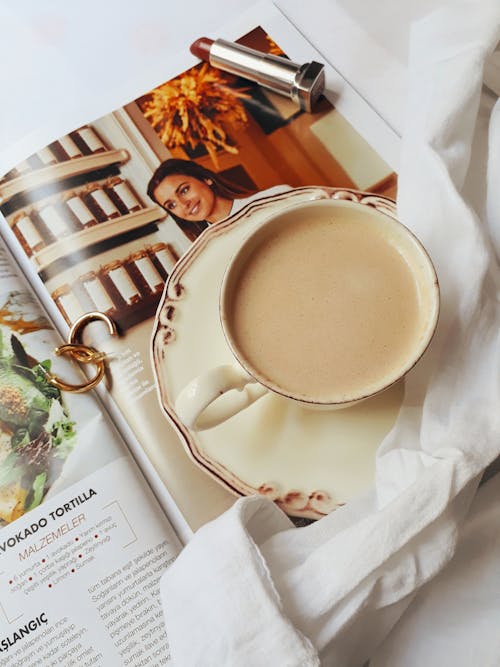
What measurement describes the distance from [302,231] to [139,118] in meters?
0.22

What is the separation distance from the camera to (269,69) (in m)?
0.54

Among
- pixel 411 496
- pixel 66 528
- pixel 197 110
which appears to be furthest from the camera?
pixel 197 110

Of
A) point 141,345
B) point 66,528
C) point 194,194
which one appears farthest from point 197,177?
point 66,528

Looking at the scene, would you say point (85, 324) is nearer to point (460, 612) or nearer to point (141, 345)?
point (141, 345)

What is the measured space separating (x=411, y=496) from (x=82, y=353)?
0.27 metres

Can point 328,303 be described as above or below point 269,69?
below

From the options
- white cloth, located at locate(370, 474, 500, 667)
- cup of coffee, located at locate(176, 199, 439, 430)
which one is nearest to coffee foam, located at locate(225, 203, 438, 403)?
cup of coffee, located at locate(176, 199, 439, 430)

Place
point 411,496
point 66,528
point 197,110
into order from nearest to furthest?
point 411,496
point 66,528
point 197,110

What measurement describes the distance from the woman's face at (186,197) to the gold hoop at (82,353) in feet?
0.35

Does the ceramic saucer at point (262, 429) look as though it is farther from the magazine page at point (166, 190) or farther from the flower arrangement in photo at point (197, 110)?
the flower arrangement in photo at point (197, 110)

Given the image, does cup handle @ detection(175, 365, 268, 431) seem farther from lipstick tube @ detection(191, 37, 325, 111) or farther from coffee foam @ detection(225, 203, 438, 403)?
lipstick tube @ detection(191, 37, 325, 111)

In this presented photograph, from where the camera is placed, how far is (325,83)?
0.55m

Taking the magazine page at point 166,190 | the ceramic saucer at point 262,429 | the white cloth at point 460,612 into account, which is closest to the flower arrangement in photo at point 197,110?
the magazine page at point 166,190

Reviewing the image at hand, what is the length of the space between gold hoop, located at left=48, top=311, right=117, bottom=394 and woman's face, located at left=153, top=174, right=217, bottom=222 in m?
0.11
